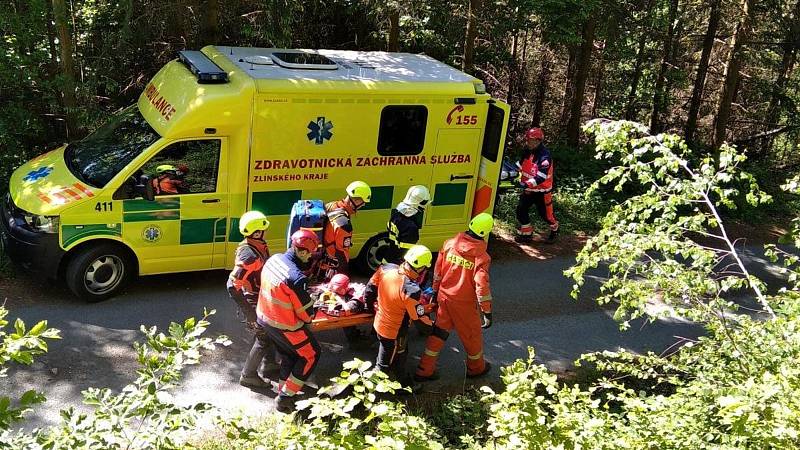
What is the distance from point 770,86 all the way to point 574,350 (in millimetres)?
12453

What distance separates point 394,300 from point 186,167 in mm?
2935

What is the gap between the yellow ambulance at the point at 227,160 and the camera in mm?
7477

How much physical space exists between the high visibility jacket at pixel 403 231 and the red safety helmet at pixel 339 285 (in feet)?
2.75

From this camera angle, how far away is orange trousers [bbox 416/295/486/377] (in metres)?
6.81

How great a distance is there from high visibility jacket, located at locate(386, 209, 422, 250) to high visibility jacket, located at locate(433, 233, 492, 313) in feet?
2.84

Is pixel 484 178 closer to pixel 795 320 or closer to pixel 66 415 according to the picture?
pixel 795 320

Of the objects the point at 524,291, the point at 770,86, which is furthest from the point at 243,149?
the point at 770,86

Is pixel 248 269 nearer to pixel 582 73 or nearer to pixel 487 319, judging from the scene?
pixel 487 319

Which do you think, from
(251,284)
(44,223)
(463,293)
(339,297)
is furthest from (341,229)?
(44,223)

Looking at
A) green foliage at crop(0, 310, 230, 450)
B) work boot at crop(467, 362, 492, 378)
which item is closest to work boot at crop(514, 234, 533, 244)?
work boot at crop(467, 362, 492, 378)

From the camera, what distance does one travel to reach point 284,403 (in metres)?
6.30

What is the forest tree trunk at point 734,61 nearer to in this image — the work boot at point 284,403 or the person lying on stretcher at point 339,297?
the person lying on stretcher at point 339,297

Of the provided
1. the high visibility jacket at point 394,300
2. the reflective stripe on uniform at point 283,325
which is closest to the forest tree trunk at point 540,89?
the high visibility jacket at point 394,300

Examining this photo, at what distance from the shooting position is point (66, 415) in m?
2.80
